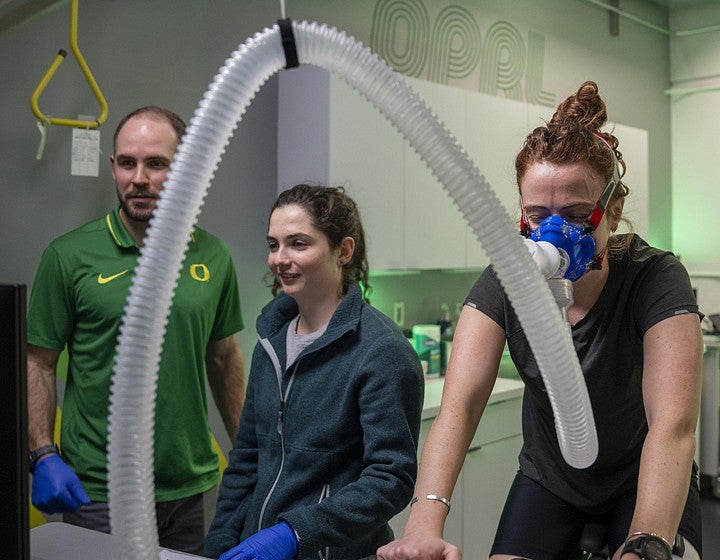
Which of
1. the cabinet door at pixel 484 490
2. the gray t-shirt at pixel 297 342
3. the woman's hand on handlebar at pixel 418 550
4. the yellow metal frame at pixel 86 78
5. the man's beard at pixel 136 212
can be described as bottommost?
the cabinet door at pixel 484 490

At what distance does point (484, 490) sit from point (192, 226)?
Answer: 2.94 meters

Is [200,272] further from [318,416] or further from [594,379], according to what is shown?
[594,379]

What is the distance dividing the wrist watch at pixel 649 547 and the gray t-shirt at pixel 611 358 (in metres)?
0.32

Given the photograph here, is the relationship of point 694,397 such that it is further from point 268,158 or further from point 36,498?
point 268,158

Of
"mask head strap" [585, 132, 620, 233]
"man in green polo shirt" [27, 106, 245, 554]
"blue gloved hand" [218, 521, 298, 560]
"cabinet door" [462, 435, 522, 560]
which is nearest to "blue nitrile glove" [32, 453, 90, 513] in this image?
"man in green polo shirt" [27, 106, 245, 554]

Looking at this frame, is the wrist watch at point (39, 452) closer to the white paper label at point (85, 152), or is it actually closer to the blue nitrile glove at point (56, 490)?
the blue nitrile glove at point (56, 490)

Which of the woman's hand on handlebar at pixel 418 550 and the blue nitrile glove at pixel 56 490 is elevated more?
the woman's hand on handlebar at pixel 418 550


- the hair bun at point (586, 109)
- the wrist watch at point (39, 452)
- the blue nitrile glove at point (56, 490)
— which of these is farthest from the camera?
the wrist watch at point (39, 452)

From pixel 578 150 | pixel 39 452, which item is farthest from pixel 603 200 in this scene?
pixel 39 452

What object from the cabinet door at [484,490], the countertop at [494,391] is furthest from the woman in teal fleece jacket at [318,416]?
the cabinet door at [484,490]

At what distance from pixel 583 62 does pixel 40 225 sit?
3612 millimetres

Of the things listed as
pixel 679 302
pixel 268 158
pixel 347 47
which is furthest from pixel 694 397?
pixel 268 158

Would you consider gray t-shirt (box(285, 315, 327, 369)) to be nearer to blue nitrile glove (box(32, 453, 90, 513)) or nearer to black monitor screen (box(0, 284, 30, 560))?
blue nitrile glove (box(32, 453, 90, 513))

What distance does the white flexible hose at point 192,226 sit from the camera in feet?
2.57
